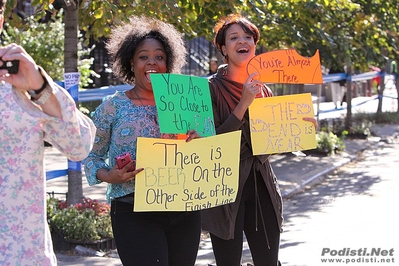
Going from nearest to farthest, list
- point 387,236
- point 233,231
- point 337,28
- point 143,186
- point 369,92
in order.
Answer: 1. point 143,186
2. point 233,231
3. point 387,236
4. point 337,28
5. point 369,92

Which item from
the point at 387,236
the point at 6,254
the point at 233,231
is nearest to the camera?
the point at 6,254

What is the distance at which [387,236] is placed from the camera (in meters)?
7.19

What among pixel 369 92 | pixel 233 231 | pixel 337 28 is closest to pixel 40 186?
pixel 233 231

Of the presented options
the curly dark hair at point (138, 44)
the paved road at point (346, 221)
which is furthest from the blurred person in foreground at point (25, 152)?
the paved road at point (346, 221)

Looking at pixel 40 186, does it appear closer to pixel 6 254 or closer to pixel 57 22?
pixel 6 254

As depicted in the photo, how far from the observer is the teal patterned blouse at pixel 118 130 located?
3707mm

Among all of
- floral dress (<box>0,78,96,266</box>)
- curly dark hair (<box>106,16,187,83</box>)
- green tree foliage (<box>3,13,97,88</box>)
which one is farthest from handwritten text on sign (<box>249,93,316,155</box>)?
green tree foliage (<box>3,13,97,88</box>)

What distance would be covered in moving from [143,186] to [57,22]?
9659 millimetres

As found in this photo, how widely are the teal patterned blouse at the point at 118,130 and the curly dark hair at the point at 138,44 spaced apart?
25 cm

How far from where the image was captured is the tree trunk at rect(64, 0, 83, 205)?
23.8 ft

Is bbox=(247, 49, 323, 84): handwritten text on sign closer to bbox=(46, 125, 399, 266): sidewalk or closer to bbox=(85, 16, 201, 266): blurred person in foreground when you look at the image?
bbox=(85, 16, 201, 266): blurred person in foreground

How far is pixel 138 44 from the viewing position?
154 inches

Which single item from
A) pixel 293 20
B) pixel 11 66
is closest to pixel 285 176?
pixel 293 20

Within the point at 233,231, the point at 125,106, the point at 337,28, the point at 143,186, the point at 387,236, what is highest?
the point at 337,28
